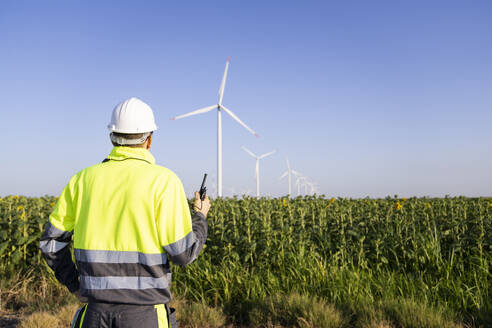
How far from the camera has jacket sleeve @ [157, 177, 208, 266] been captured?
2.68 meters

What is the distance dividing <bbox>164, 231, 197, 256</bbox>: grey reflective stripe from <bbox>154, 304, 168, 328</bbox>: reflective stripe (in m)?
0.42

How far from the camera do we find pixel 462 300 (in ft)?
20.1

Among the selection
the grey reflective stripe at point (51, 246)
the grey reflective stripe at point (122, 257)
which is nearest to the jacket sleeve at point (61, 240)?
the grey reflective stripe at point (51, 246)

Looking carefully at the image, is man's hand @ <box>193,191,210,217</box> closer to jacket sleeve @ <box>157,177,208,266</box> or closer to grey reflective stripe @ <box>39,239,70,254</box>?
jacket sleeve @ <box>157,177,208,266</box>

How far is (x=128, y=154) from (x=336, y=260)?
5.04 metres

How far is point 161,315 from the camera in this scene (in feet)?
9.16

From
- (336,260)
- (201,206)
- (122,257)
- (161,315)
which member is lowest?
(336,260)

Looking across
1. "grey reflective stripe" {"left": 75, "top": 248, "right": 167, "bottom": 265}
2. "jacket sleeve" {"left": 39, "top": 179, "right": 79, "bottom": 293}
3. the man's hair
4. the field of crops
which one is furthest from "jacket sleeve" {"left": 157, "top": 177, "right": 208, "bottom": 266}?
the field of crops

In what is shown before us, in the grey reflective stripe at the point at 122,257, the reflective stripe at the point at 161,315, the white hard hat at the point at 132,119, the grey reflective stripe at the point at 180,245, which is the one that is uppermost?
the white hard hat at the point at 132,119

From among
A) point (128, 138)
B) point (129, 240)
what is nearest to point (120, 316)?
point (129, 240)

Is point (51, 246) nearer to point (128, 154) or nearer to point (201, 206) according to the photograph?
point (128, 154)

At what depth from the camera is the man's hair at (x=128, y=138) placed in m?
3.00

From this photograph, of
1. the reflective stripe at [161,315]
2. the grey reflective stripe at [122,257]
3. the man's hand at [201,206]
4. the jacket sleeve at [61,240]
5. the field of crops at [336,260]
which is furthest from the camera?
the field of crops at [336,260]

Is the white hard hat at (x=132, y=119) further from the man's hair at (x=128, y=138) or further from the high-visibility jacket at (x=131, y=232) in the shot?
the high-visibility jacket at (x=131, y=232)
